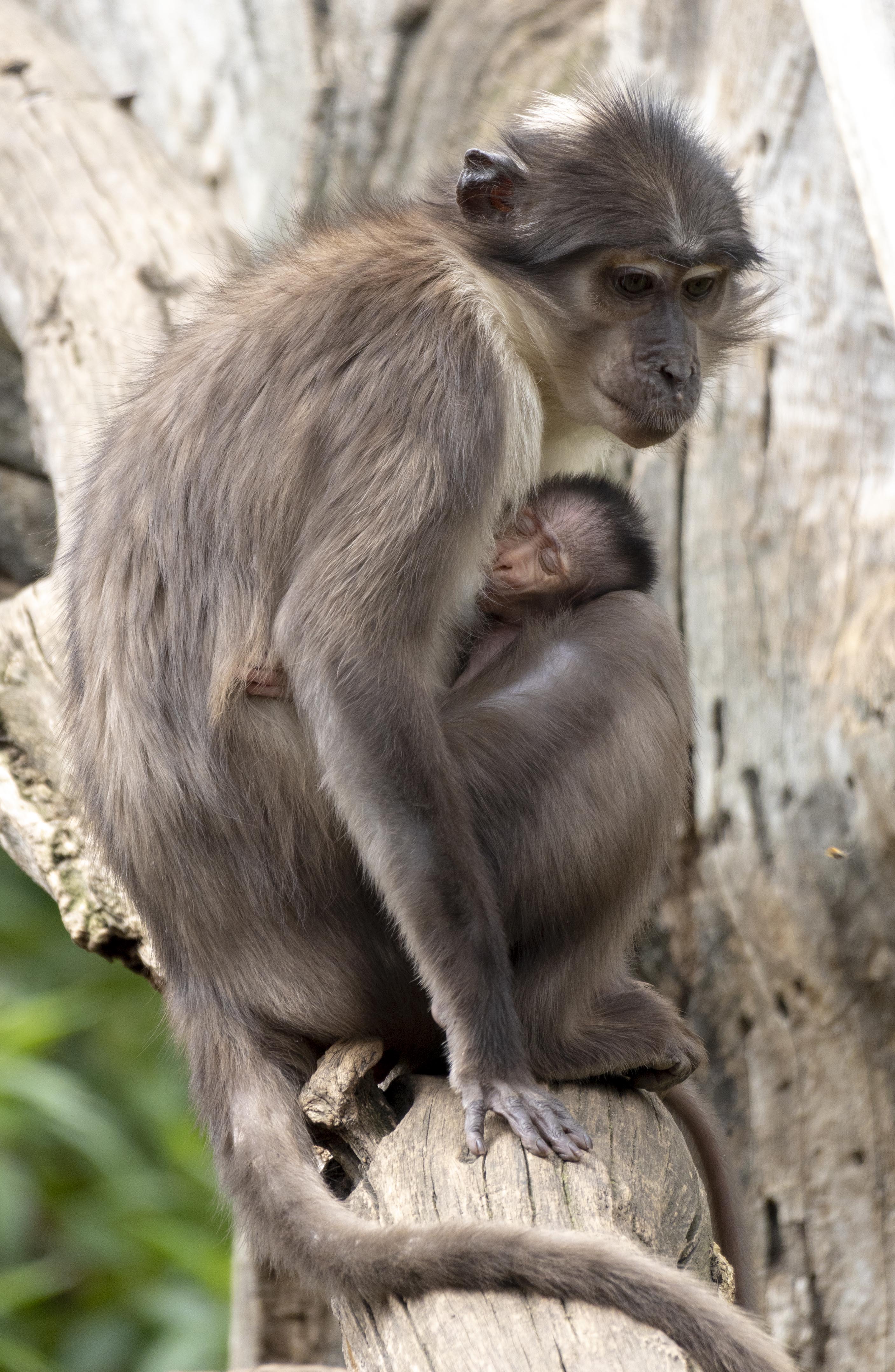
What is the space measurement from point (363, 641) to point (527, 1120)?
46.8 inches

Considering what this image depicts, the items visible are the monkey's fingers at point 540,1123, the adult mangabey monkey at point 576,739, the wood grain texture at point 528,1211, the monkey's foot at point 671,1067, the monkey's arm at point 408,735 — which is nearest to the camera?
the wood grain texture at point 528,1211

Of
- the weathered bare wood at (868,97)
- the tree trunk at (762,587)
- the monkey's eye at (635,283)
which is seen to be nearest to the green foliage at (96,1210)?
the tree trunk at (762,587)

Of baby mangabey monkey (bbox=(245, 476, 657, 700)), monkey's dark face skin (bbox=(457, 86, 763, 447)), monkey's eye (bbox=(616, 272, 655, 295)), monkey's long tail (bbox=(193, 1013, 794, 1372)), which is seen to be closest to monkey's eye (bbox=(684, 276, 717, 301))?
monkey's dark face skin (bbox=(457, 86, 763, 447))

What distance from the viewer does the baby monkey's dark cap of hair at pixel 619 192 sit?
12.4 feet

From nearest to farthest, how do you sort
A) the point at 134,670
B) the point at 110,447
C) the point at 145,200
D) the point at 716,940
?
the point at 134,670, the point at 110,447, the point at 716,940, the point at 145,200

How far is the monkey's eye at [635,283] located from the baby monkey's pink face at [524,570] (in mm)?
706

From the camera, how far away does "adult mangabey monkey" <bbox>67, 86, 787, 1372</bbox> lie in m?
3.33

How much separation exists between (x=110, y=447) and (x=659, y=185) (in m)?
1.73

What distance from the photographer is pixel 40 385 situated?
5852mm

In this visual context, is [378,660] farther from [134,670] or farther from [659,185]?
[659,185]

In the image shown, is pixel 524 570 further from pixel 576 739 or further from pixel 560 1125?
pixel 560 1125

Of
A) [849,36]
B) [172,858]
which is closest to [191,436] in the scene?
[172,858]

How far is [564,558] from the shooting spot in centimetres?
405

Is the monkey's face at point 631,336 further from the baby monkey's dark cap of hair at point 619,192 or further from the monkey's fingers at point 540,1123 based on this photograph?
the monkey's fingers at point 540,1123
